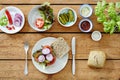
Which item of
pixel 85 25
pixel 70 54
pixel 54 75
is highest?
pixel 85 25

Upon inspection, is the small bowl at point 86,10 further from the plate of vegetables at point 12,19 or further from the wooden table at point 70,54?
the plate of vegetables at point 12,19

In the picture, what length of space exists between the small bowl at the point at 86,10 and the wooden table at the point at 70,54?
0.08 feet

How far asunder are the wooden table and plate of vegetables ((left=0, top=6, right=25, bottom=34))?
23 mm

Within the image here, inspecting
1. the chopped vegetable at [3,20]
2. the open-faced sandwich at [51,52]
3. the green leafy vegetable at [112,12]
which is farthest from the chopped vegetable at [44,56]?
the green leafy vegetable at [112,12]

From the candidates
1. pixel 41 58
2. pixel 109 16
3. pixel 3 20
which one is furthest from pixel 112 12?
pixel 3 20

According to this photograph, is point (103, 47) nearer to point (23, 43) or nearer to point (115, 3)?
point (115, 3)

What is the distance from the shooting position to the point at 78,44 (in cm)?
165

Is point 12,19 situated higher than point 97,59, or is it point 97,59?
point 12,19

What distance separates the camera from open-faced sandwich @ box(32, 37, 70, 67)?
159cm

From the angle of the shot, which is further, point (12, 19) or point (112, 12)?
point (12, 19)

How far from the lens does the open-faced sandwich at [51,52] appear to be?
5.21 feet

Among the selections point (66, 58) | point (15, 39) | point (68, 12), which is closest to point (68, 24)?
point (68, 12)

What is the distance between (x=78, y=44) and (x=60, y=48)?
0.31 ft

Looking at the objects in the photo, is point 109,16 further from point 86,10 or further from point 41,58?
point 41,58
